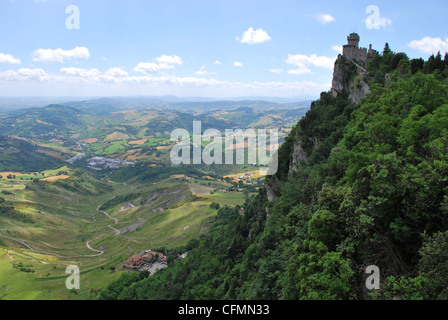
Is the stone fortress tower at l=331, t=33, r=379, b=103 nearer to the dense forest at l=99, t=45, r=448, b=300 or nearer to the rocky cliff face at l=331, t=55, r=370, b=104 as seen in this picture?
the rocky cliff face at l=331, t=55, r=370, b=104

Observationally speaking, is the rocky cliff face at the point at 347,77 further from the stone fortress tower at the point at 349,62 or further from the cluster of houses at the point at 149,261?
the cluster of houses at the point at 149,261

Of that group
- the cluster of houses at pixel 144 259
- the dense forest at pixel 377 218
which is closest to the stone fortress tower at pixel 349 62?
the dense forest at pixel 377 218

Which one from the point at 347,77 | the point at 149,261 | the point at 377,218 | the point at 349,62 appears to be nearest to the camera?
the point at 377,218

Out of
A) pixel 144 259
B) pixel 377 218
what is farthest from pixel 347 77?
pixel 144 259

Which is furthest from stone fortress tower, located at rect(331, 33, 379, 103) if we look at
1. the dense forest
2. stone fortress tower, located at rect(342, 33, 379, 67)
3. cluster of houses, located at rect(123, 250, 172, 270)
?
cluster of houses, located at rect(123, 250, 172, 270)

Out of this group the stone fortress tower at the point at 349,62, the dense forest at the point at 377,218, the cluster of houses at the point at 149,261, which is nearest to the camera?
the dense forest at the point at 377,218

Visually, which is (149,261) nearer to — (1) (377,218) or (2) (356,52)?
(2) (356,52)

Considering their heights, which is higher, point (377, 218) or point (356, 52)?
point (356, 52)
